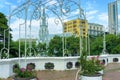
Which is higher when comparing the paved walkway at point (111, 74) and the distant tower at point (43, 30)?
the distant tower at point (43, 30)

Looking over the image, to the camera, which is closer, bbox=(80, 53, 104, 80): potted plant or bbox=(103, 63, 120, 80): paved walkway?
bbox=(80, 53, 104, 80): potted plant

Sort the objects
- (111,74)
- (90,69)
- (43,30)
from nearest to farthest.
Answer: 1. (90,69)
2. (111,74)
3. (43,30)

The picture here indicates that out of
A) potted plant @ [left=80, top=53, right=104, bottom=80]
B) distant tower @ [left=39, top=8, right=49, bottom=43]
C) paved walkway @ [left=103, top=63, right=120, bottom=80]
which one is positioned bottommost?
paved walkway @ [left=103, top=63, right=120, bottom=80]

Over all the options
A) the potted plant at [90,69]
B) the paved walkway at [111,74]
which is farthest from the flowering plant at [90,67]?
the paved walkway at [111,74]

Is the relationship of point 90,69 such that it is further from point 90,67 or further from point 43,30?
point 43,30

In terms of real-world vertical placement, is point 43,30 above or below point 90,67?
above

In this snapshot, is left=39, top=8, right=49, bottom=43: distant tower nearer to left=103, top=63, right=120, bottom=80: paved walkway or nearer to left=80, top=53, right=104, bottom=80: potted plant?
left=103, top=63, right=120, bottom=80: paved walkway

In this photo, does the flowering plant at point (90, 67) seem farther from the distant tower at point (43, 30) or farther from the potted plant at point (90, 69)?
the distant tower at point (43, 30)

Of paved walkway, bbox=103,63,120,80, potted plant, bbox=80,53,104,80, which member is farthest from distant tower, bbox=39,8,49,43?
potted plant, bbox=80,53,104,80

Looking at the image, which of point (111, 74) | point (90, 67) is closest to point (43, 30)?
point (111, 74)

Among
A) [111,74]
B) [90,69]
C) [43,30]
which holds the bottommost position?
[111,74]

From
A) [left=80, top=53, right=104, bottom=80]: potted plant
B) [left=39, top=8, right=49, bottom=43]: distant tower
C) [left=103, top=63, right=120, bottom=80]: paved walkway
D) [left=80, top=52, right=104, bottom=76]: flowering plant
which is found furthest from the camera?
[left=39, top=8, right=49, bottom=43]: distant tower

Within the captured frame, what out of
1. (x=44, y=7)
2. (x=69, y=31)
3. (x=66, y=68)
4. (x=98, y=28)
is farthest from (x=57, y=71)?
(x=98, y=28)

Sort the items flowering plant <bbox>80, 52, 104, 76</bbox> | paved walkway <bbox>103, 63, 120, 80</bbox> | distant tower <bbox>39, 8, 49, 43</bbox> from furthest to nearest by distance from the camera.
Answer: distant tower <bbox>39, 8, 49, 43</bbox> → paved walkway <bbox>103, 63, 120, 80</bbox> → flowering plant <bbox>80, 52, 104, 76</bbox>
